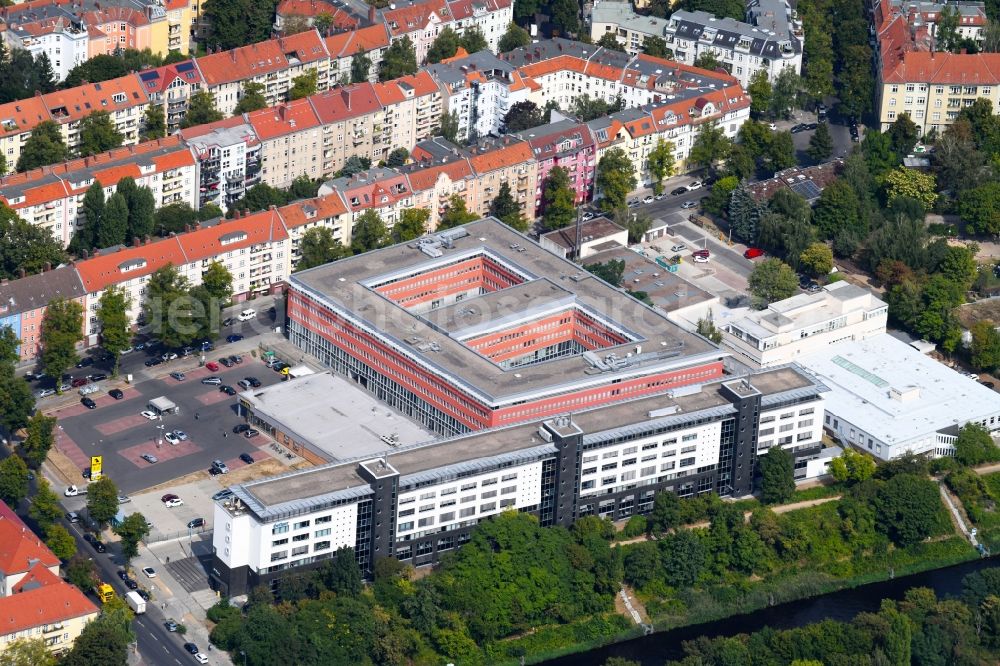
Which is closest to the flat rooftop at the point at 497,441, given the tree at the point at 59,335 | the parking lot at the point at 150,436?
the parking lot at the point at 150,436

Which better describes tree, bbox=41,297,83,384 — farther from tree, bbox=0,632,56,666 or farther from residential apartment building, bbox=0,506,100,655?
tree, bbox=0,632,56,666

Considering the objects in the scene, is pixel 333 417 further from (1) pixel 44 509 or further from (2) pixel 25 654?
(2) pixel 25 654

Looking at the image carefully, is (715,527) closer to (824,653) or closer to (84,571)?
(824,653)

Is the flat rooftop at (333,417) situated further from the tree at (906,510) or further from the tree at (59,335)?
the tree at (906,510)

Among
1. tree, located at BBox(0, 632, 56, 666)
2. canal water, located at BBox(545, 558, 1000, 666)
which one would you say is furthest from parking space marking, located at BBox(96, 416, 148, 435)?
canal water, located at BBox(545, 558, 1000, 666)

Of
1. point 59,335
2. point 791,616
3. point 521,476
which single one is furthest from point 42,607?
point 791,616

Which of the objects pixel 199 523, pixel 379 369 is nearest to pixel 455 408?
pixel 379 369

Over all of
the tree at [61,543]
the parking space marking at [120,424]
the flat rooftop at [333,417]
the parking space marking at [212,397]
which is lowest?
the tree at [61,543]
